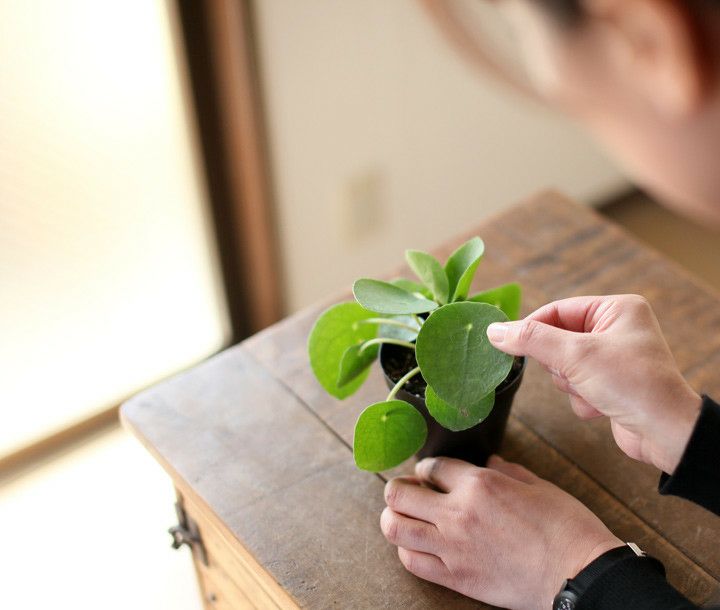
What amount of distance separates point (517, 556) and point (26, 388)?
1061mm

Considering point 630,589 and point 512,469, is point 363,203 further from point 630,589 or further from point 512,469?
point 630,589

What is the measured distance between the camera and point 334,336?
0.80m

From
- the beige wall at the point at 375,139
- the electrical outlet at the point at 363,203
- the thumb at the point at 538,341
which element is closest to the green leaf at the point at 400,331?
the thumb at the point at 538,341

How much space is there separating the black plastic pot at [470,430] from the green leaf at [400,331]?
1cm

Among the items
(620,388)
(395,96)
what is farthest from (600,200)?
(620,388)

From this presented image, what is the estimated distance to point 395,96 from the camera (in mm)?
1604

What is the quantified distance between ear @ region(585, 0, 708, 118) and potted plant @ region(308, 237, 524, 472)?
311 mm

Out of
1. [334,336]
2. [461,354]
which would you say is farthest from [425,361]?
[334,336]

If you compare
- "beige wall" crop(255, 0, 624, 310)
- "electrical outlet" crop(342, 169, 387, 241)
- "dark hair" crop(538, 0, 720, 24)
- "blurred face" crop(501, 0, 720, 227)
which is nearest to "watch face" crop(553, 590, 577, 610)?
"blurred face" crop(501, 0, 720, 227)

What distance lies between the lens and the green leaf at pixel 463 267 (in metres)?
0.76

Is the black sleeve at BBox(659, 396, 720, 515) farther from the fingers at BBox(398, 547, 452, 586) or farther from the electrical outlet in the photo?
the electrical outlet

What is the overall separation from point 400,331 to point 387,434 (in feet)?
0.35

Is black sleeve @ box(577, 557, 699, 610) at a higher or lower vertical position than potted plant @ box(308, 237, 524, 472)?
lower

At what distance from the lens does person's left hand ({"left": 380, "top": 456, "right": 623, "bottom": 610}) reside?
0.72m
